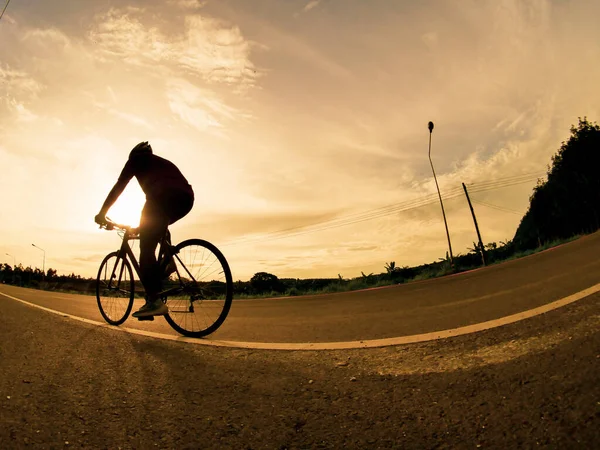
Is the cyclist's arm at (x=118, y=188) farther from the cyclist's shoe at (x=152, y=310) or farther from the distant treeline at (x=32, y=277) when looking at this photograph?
the distant treeline at (x=32, y=277)

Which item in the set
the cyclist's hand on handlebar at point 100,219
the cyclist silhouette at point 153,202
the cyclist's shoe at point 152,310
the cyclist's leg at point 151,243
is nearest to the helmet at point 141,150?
the cyclist silhouette at point 153,202

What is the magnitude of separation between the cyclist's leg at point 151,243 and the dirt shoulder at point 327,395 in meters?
1.00

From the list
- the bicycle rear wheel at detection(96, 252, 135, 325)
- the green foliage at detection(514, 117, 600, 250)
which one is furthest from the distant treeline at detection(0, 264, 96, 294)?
the green foliage at detection(514, 117, 600, 250)

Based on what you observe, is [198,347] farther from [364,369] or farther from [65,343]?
[364,369]

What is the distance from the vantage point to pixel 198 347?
283cm

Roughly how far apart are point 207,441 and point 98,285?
475cm

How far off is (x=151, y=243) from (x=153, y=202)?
1.45 ft

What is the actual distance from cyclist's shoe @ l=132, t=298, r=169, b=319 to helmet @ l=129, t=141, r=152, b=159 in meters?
1.58

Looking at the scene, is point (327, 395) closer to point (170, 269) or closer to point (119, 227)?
point (170, 269)

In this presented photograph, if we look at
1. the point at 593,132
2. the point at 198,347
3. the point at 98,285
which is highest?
the point at 593,132

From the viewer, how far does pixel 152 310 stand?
3439mm

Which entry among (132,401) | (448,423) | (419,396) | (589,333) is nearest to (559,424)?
(448,423)

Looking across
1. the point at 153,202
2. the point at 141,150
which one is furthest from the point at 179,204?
the point at 141,150

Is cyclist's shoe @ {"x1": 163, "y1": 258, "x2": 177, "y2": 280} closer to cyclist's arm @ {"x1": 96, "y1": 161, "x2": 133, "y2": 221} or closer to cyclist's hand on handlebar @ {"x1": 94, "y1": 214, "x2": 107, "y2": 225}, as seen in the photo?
cyclist's arm @ {"x1": 96, "y1": 161, "x2": 133, "y2": 221}
